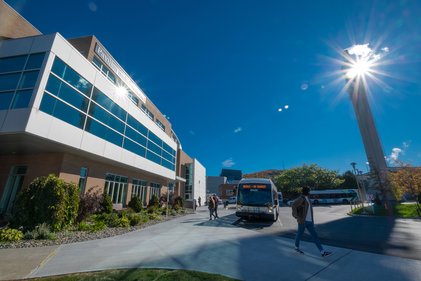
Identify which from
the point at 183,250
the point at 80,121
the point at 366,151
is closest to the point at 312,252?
the point at 183,250

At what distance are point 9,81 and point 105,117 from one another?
226 inches

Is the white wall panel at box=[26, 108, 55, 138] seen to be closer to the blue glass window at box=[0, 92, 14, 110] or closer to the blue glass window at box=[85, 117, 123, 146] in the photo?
the blue glass window at box=[0, 92, 14, 110]

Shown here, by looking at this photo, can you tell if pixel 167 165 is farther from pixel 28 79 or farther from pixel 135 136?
pixel 28 79

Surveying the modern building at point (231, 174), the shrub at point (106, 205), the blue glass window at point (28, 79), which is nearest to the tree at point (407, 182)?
the shrub at point (106, 205)

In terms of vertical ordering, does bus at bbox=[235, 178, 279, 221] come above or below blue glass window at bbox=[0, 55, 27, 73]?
below

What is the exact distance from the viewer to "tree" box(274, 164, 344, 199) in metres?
53.3

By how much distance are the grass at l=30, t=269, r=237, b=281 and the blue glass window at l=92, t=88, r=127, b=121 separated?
13.1 metres

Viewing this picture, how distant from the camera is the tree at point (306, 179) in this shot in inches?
2097

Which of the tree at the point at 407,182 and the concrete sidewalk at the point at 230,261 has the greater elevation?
the tree at the point at 407,182

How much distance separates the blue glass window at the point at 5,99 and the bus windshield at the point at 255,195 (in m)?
14.3

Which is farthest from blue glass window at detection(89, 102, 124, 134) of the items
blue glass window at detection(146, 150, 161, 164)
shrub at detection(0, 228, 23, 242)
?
shrub at detection(0, 228, 23, 242)

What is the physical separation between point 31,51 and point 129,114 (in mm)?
9002

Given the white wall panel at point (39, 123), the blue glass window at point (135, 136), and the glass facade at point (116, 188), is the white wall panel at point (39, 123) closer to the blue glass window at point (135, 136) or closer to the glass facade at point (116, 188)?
the glass facade at point (116, 188)

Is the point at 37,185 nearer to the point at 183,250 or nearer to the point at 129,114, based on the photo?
the point at 183,250
